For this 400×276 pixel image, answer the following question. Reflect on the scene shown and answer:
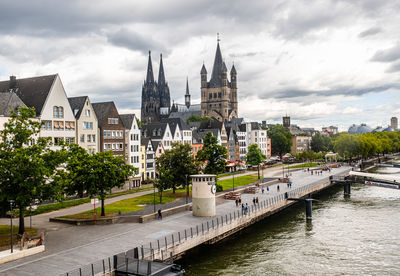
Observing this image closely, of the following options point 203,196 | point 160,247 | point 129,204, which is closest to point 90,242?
point 160,247

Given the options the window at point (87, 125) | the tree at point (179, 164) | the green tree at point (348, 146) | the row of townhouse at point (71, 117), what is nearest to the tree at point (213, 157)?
the tree at point (179, 164)

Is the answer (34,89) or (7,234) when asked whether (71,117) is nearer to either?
(34,89)

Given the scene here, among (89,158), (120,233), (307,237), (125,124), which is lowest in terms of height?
(307,237)

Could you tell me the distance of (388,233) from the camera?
139 feet

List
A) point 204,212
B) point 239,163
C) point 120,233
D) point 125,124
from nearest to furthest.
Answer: point 120,233 → point 204,212 → point 125,124 → point 239,163

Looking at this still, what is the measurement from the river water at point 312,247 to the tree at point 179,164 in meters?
13.4

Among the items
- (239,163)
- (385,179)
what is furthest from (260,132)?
(385,179)

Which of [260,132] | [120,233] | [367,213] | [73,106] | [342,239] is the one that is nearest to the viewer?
[120,233]

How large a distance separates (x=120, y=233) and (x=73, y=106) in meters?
37.3

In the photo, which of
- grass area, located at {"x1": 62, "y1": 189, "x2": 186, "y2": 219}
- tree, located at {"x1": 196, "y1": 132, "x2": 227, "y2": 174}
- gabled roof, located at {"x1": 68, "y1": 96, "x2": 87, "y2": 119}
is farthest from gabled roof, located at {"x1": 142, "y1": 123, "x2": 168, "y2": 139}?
grass area, located at {"x1": 62, "y1": 189, "x2": 186, "y2": 219}

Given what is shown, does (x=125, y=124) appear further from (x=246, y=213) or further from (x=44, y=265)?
(x=44, y=265)

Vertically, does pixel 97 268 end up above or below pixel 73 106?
below

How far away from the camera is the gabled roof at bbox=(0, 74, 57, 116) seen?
5716 cm

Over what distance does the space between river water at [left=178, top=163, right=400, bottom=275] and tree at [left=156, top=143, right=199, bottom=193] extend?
44.1 feet
